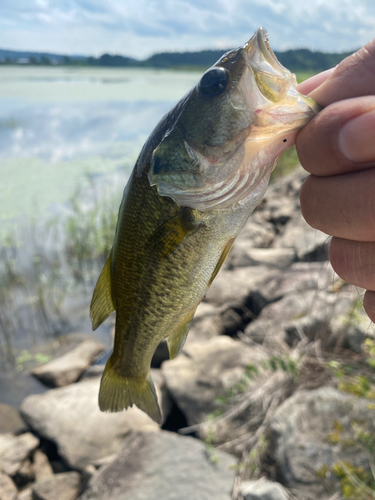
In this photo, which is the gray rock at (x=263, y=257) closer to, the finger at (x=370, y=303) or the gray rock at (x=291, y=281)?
the gray rock at (x=291, y=281)

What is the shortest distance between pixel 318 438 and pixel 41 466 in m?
3.53

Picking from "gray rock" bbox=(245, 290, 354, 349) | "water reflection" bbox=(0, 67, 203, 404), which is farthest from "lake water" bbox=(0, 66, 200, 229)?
"gray rock" bbox=(245, 290, 354, 349)

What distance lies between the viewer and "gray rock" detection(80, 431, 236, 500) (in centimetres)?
338

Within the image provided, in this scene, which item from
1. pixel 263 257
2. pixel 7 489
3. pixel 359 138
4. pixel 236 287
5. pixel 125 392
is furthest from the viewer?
pixel 263 257

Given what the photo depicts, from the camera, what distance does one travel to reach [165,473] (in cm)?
357

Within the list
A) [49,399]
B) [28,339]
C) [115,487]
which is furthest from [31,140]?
[115,487]

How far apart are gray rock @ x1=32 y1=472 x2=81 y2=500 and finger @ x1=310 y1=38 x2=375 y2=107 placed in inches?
181

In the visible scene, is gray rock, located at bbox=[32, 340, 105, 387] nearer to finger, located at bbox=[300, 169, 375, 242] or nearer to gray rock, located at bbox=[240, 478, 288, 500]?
gray rock, located at bbox=[240, 478, 288, 500]

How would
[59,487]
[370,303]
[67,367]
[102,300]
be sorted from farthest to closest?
[67,367] < [59,487] < [102,300] < [370,303]

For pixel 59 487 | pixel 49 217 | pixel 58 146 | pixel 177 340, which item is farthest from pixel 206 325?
pixel 58 146

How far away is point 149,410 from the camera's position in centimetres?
196

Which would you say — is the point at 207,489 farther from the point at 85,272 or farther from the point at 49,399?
the point at 85,272

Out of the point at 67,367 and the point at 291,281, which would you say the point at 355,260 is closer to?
the point at 291,281

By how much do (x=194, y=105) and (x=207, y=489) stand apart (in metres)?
3.23
